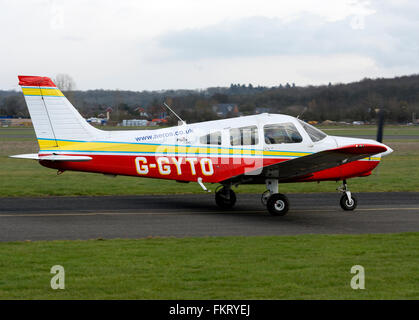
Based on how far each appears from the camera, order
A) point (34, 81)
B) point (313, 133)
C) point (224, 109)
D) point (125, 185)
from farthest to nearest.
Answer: point (125, 185) < point (224, 109) < point (313, 133) < point (34, 81)

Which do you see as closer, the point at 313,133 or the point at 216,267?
the point at 216,267

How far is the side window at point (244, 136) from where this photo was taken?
1428 centimetres

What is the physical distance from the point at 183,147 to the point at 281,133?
251 cm

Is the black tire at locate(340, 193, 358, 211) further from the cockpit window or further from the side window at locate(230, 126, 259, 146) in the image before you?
the side window at locate(230, 126, 259, 146)

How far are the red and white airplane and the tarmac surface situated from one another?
100cm

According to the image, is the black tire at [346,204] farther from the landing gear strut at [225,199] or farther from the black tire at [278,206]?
the landing gear strut at [225,199]

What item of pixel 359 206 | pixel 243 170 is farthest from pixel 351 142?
pixel 243 170

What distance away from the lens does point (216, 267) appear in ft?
27.7

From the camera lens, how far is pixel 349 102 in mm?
18312

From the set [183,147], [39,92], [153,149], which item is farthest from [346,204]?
[39,92]

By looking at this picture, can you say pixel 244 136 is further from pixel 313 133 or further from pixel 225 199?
pixel 225 199

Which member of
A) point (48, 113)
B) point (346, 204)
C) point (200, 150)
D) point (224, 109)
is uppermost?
point (224, 109)

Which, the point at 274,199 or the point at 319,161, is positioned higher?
the point at 319,161
